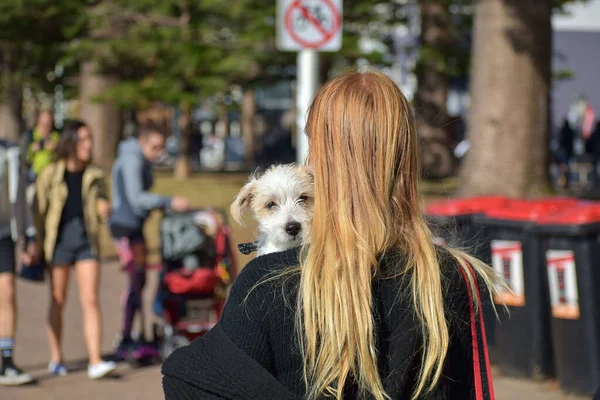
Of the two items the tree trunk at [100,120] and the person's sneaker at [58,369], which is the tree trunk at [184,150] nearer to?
the tree trunk at [100,120]

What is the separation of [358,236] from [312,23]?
5810mm

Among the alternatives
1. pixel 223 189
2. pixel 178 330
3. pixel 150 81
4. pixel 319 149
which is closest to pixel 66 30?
pixel 150 81

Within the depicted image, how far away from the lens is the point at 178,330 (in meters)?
7.74

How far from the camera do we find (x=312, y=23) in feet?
25.9

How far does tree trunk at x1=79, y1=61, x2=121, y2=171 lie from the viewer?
2269 cm

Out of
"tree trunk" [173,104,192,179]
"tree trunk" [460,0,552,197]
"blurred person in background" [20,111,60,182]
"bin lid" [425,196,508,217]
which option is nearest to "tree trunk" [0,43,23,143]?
"tree trunk" [173,104,192,179]

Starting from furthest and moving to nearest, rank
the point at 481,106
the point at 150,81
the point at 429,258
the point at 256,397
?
the point at 150,81
the point at 481,106
the point at 429,258
the point at 256,397

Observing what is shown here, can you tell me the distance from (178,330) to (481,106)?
17.0ft

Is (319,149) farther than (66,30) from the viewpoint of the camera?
No

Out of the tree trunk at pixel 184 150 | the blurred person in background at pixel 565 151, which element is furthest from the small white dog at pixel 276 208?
the blurred person in background at pixel 565 151

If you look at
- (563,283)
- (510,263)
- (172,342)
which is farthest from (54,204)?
(563,283)

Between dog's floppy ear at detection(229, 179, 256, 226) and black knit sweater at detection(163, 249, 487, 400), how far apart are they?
96 centimetres

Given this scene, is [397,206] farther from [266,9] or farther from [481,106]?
[266,9]

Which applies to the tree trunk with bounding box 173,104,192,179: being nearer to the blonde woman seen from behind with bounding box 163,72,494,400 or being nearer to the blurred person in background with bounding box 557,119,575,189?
the blurred person in background with bounding box 557,119,575,189
